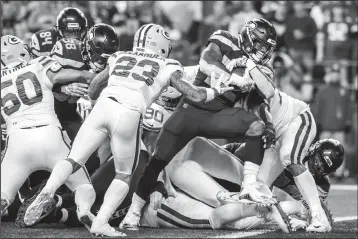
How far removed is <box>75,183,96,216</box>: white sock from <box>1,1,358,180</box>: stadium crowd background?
525 centimetres

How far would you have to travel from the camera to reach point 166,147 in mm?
6492

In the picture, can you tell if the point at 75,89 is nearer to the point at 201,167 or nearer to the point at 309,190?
the point at 201,167

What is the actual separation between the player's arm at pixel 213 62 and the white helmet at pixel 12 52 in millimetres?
1628

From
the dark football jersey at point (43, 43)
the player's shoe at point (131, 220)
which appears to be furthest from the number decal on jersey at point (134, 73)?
the dark football jersey at point (43, 43)

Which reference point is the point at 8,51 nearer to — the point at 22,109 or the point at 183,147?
the point at 22,109

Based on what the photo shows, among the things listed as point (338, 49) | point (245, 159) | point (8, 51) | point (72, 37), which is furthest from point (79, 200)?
point (338, 49)

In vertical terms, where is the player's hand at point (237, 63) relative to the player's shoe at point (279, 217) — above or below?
above

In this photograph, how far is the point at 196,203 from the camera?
6.72m

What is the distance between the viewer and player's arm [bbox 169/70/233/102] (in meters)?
6.04

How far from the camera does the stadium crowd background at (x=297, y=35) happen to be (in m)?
11.5

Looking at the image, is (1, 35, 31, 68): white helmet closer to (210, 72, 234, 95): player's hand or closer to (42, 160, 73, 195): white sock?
(42, 160, 73, 195): white sock

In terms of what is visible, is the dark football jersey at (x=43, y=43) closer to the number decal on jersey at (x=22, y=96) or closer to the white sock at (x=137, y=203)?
the number decal on jersey at (x=22, y=96)

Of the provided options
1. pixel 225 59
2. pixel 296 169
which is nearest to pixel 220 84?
pixel 225 59

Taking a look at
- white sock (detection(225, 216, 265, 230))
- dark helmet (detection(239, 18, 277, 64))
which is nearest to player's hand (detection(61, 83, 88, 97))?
dark helmet (detection(239, 18, 277, 64))
